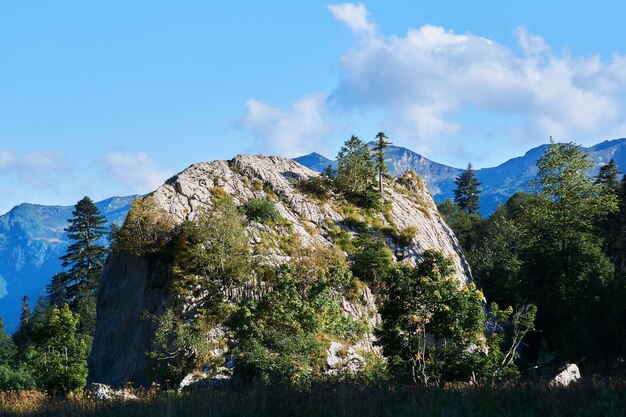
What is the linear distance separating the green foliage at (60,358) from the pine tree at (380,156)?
77.5ft

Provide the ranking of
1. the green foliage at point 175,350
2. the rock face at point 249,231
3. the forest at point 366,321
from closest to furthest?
the forest at point 366,321 < the green foliage at point 175,350 < the rock face at point 249,231

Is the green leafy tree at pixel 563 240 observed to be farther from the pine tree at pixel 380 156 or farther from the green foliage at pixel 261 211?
the green foliage at pixel 261 211

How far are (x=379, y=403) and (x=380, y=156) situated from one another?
3480 centimetres

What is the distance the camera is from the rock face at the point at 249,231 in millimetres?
28844

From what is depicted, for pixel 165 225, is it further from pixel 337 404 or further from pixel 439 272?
pixel 337 404

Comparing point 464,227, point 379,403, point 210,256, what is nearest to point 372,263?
point 210,256

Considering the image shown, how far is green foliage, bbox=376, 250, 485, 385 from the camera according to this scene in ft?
52.4

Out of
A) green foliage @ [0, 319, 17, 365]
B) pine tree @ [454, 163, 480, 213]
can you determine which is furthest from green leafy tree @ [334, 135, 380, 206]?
pine tree @ [454, 163, 480, 213]

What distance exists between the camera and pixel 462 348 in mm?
16203

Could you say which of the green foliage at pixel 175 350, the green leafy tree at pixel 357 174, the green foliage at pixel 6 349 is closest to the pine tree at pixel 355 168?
the green leafy tree at pixel 357 174

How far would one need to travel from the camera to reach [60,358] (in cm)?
2180

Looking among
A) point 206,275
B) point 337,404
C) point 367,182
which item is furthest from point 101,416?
point 367,182

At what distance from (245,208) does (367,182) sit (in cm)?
1148

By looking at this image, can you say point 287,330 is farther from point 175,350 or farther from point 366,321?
point 366,321
